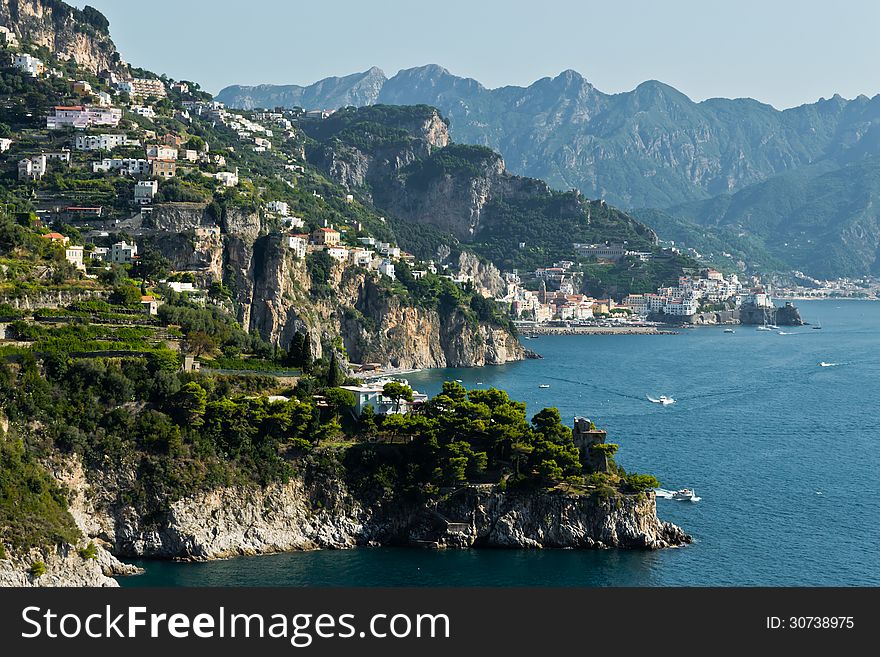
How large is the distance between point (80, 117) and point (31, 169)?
29.9ft

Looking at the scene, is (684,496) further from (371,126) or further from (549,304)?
(371,126)

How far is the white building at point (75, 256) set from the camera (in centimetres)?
5659

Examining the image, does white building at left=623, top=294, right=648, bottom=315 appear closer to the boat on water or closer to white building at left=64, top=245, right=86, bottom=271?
white building at left=64, top=245, right=86, bottom=271

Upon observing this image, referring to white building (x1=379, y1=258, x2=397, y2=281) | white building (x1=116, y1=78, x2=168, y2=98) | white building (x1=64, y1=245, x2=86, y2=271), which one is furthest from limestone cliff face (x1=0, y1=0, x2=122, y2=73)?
white building (x1=64, y1=245, x2=86, y2=271)

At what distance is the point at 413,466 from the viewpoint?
42.9 m

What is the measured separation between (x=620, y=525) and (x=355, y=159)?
127 m

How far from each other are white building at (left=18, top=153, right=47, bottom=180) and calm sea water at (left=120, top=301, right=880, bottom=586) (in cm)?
2605

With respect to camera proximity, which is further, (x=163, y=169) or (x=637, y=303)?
(x=637, y=303)

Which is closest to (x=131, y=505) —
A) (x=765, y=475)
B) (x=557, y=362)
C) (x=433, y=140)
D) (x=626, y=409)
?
(x=765, y=475)

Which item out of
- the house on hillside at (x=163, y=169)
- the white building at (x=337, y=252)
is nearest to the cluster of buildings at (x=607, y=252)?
the white building at (x=337, y=252)

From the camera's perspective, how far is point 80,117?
8825 centimetres

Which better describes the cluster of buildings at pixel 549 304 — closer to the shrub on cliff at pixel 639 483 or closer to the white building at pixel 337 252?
the white building at pixel 337 252

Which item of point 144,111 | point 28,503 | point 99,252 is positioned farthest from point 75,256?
point 144,111

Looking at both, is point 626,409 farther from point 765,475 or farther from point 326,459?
point 326,459
